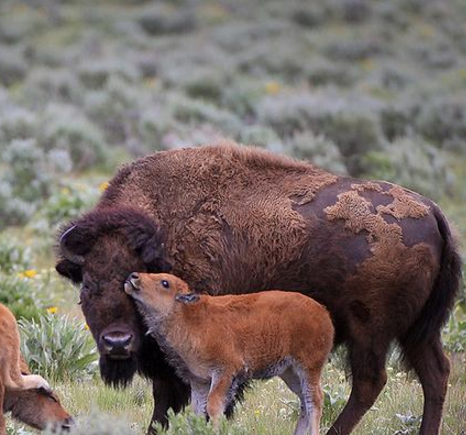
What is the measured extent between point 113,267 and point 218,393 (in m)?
1.00

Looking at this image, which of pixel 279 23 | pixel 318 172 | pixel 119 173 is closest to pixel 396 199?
pixel 318 172

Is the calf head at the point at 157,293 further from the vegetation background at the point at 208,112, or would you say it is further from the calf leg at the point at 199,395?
the vegetation background at the point at 208,112

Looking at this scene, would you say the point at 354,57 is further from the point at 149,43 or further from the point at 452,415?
the point at 452,415

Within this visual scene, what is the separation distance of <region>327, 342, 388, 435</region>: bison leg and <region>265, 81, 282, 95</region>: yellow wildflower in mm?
18821

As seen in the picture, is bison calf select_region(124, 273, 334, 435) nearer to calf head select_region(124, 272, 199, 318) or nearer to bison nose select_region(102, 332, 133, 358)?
calf head select_region(124, 272, 199, 318)

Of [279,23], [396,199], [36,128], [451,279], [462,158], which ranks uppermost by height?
[396,199]

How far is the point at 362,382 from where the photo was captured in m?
6.65

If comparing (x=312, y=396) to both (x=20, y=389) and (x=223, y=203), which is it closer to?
(x=223, y=203)

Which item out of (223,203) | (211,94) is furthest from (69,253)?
(211,94)

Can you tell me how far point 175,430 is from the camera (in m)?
5.29

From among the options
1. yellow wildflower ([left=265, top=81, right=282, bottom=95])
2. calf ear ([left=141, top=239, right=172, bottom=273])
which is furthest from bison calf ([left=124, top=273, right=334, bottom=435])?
yellow wildflower ([left=265, top=81, right=282, bottom=95])

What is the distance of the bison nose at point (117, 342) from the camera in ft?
19.6

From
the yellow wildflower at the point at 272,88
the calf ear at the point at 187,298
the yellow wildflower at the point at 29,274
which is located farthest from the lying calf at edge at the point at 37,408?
the yellow wildflower at the point at 272,88

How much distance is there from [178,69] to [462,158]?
9.74m
